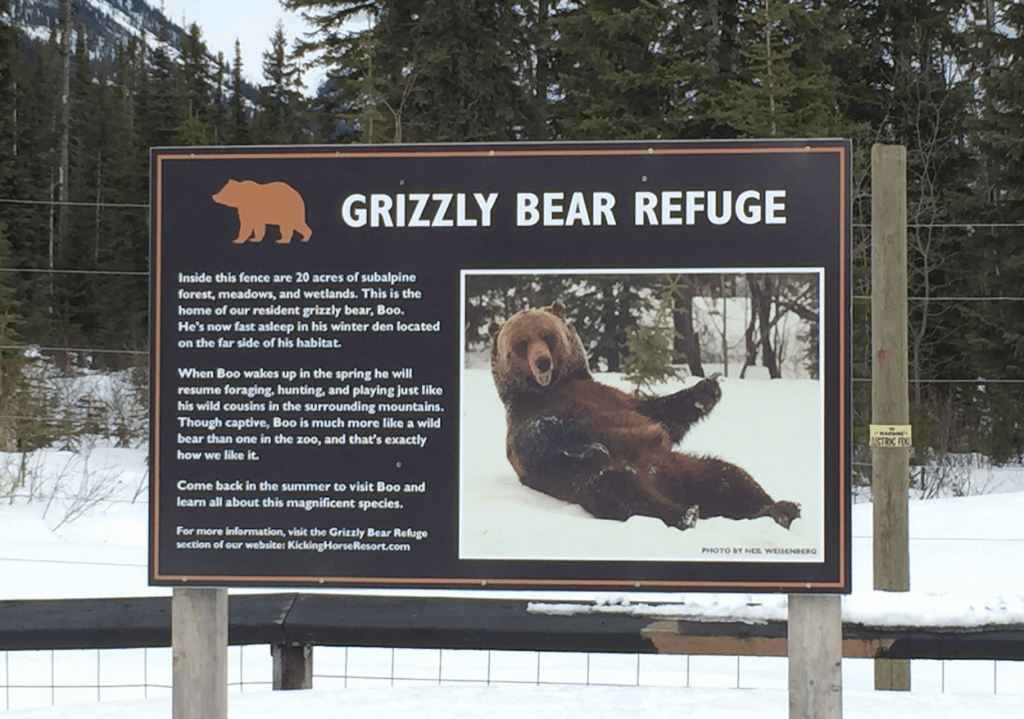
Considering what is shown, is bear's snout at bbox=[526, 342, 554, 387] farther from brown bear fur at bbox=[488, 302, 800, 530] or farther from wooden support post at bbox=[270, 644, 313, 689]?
wooden support post at bbox=[270, 644, 313, 689]

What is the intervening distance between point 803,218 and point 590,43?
769 inches

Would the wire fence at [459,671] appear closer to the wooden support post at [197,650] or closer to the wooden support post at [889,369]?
the wooden support post at [889,369]

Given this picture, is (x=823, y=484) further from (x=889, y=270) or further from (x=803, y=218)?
(x=889, y=270)

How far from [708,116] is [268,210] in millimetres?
17690

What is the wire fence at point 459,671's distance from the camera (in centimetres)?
641

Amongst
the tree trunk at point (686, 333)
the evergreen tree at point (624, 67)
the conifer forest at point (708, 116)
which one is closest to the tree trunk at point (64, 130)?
A: the conifer forest at point (708, 116)

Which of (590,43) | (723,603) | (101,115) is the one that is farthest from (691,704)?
(101,115)

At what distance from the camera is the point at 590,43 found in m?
22.2

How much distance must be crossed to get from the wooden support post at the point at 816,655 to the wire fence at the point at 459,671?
2.76m

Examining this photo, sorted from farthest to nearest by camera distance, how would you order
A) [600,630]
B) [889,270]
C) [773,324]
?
[889,270], [600,630], [773,324]

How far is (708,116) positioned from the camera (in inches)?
Answer: 802

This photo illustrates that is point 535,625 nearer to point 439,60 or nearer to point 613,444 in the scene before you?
point 613,444

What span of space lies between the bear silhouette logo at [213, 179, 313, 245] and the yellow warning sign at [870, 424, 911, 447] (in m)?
3.29

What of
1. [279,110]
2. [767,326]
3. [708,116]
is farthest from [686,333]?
[279,110]
